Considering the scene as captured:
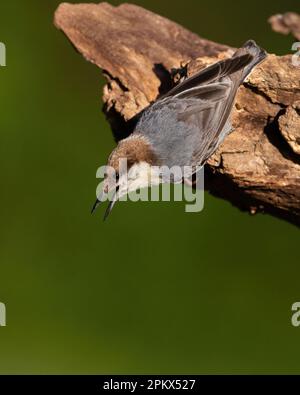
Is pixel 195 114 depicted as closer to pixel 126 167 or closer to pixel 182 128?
pixel 182 128

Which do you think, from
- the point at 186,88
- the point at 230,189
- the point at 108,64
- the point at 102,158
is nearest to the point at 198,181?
the point at 230,189

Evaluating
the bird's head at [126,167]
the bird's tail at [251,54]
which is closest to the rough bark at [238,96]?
the bird's tail at [251,54]

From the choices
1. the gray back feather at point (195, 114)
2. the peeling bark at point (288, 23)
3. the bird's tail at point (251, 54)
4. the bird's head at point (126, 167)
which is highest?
the peeling bark at point (288, 23)

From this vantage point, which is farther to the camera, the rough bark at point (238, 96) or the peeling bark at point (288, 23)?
the peeling bark at point (288, 23)

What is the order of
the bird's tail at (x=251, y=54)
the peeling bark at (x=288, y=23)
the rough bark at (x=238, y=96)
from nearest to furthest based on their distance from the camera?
1. the rough bark at (x=238, y=96)
2. the bird's tail at (x=251, y=54)
3. the peeling bark at (x=288, y=23)

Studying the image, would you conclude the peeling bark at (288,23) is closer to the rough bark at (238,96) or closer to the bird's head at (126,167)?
the rough bark at (238,96)

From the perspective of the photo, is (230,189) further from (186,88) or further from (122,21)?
(122,21)

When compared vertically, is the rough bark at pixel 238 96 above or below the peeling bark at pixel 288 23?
below
